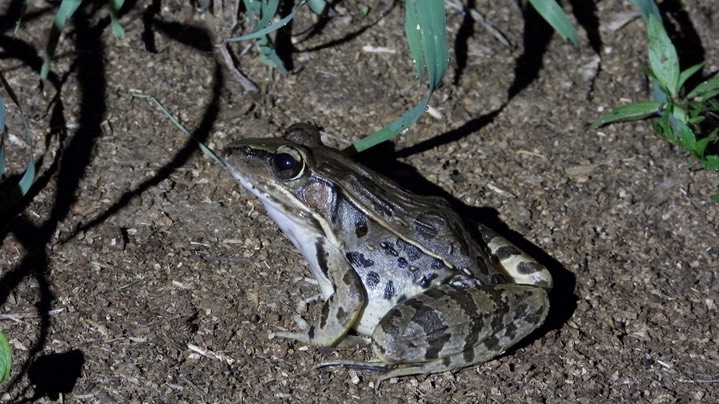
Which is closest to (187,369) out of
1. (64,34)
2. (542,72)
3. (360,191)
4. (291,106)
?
(360,191)

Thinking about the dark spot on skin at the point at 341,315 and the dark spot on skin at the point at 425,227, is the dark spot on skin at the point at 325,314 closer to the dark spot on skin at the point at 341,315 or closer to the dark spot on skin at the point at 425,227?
the dark spot on skin at the point at 341,315

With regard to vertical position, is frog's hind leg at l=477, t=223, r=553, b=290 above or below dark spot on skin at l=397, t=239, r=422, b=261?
below

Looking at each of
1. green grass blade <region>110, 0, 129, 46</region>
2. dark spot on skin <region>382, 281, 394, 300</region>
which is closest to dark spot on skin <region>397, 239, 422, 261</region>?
dark spot on skin <region>382, 281, 394, 300</region>

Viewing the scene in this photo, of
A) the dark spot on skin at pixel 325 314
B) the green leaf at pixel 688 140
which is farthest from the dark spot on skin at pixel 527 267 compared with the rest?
the green leaf at pixel 688 140

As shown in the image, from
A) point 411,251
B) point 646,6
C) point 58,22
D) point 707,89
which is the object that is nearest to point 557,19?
point 646,6

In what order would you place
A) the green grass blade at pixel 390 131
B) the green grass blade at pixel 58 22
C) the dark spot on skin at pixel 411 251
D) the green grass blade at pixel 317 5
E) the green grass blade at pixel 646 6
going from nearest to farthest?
the dark spot on skin at pixel 411 251 → the green grass blade at pixel 390 131 → the green grass blade at pixel 58 22 → the green grass blade at pixel 646 6 → the green grass blade at pixel 317 5

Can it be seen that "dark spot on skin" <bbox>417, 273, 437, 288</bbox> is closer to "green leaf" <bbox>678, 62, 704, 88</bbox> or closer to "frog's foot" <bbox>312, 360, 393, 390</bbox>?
"frog's foot" <bbox>312, 360, 393, 390</bbox>
